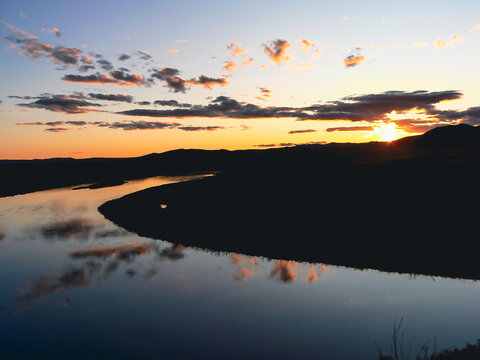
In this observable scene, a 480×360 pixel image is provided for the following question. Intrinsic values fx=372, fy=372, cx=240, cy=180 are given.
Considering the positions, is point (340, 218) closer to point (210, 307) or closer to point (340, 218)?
point (340, 218)

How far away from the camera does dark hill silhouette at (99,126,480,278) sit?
1120 inches

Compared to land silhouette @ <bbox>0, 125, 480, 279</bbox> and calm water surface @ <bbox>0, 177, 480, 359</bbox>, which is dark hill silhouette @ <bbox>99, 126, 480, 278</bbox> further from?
calm water surface @ <bbox>0, 177, 480, 359</bbox>

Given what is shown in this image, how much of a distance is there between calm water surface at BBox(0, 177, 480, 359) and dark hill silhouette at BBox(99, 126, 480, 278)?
3.31m

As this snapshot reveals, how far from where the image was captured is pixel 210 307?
20000 mm

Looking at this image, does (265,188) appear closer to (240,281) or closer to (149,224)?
(149,224)

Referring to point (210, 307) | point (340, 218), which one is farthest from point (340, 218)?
point (210, 307)

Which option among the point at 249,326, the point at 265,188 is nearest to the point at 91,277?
the point at 249,326

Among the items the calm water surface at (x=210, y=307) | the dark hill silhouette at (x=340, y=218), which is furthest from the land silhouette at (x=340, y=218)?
the calm water surface at (x=210, y=307)

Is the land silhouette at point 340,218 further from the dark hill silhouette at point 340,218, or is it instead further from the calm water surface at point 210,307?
the calm water surface at point 210,307

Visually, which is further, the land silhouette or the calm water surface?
the land silhouette

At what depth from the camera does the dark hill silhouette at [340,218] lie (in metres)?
28.4

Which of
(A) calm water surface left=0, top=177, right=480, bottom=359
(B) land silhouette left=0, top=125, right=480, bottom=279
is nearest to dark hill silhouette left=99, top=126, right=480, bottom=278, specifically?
(B) land silhouette left=0, top=125, right=480, bottom=279

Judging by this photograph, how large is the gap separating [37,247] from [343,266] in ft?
87.1

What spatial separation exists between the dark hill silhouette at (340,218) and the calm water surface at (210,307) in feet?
10.8
